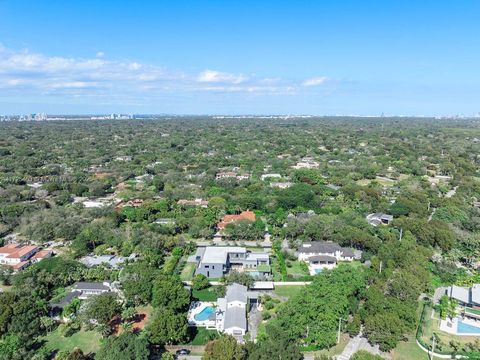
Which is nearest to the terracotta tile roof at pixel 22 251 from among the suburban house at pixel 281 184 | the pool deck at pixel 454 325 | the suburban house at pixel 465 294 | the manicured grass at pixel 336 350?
the manicured grass at pixel 336 350

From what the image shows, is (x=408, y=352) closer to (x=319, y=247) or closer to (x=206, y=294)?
(x=319, y=247)

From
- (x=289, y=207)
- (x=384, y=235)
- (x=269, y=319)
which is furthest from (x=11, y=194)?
(x=384, y=235)

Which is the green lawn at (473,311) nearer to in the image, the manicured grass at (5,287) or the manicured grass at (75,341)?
the manicured grass at (75,341)

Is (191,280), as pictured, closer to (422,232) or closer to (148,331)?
(148,331)

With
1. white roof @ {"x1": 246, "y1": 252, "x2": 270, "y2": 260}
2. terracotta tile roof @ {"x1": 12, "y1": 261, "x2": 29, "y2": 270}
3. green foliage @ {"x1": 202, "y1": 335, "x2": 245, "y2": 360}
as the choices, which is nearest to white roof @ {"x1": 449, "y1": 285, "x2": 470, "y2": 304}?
white roof @ {"x1": 246, "y1": 252, "x2": 270, "y2": 260}

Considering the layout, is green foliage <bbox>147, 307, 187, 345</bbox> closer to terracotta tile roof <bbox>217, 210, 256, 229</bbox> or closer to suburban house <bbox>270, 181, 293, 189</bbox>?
terracotta tile roof <bbox>217, 210, 256, 229</bbox>

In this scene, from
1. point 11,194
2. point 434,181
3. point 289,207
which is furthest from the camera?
point 434,181

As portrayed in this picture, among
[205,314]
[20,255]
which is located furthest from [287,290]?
[20,255]
